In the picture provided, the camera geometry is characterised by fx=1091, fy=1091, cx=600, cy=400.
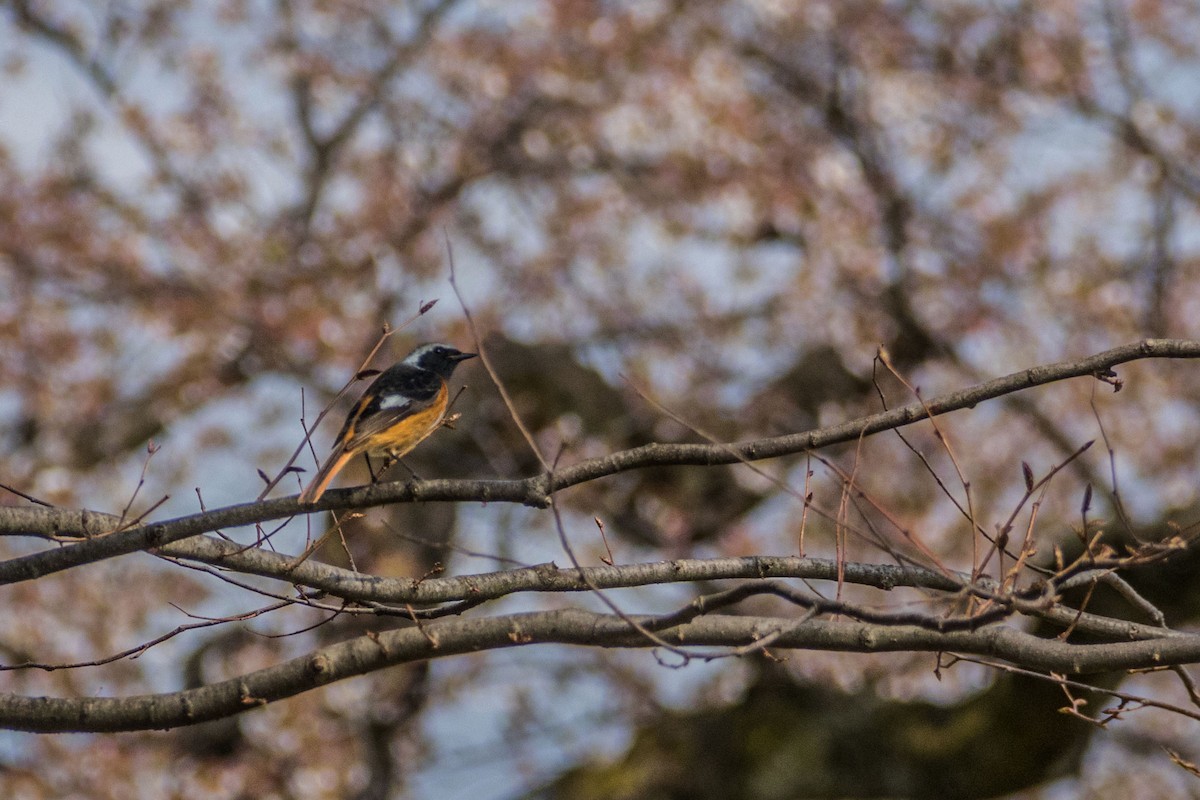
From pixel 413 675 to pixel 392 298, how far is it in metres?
4.40

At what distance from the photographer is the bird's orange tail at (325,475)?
3.44 metres

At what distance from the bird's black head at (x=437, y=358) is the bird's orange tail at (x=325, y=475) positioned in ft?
5.40

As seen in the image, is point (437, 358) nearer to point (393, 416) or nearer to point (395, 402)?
point (395, 402)

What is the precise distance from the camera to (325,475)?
160 inches

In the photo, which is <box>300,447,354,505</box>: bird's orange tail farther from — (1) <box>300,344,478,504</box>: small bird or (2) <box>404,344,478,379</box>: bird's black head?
(2) <box>404,344,478,379</box>: bird's black head

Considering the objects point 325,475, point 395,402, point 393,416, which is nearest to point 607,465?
point 325,475

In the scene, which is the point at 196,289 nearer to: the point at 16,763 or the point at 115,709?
the point at 16,763

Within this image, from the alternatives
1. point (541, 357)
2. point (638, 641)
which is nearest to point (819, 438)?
point (638, 641)

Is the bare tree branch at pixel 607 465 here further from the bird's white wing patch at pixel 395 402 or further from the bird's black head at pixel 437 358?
the bird's black head at pixel 437 358

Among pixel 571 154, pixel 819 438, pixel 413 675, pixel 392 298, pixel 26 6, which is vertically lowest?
pixel 819 438

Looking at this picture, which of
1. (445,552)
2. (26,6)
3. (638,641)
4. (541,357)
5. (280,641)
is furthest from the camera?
(26,6)

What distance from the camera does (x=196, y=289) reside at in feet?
42.5

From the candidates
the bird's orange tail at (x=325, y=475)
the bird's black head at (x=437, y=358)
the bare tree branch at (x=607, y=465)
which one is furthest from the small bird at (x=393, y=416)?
the bare tree branch at (x=607, y=465)

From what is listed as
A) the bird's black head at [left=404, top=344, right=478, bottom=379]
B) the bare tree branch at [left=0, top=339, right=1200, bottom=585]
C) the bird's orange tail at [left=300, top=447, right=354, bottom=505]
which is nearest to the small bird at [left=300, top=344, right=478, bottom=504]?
the bird's orange tail at [left=300, top=447, right=354, bottom=505]
